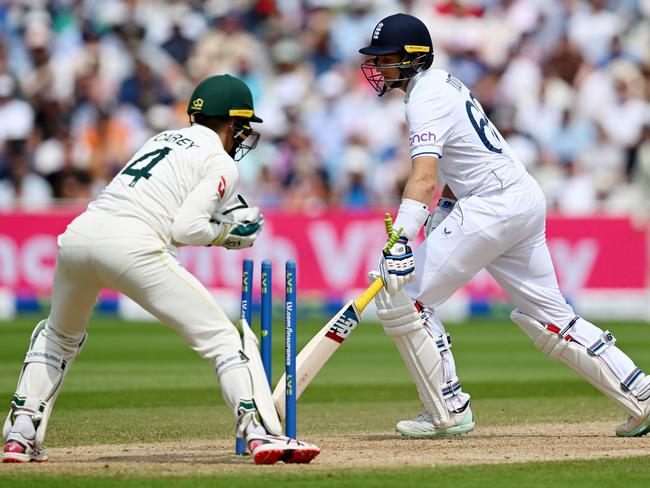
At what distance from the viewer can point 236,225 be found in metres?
5.38

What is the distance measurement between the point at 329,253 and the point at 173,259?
31.6 feet

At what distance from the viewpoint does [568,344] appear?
6.40m

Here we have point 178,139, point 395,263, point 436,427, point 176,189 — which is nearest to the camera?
point 176,189

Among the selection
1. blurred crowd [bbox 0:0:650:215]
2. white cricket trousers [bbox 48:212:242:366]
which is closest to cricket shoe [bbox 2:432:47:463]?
white cricket trousers [bbox 48:212:242:366]

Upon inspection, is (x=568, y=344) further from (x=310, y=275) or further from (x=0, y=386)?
(x=310, y=275)

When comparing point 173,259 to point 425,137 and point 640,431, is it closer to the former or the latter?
point 425,137

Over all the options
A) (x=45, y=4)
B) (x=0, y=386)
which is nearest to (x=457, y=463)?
(x=0, y=386)

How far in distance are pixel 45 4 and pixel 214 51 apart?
2.64 metres

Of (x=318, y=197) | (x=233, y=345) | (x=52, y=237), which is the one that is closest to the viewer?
(x=233, y=345)

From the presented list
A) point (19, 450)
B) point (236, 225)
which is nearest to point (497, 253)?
point (236, 225)

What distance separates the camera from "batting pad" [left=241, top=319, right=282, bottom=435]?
17.1 ft

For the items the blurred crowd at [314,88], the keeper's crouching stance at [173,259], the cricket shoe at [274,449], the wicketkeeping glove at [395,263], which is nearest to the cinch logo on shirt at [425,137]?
the wicketkeeping glove at [395,263]

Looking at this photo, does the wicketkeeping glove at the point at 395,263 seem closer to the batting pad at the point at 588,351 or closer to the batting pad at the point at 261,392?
the batting pad at the point at 261,392

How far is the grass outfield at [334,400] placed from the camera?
5086 mm
